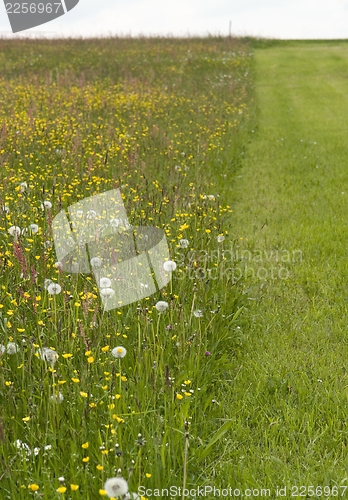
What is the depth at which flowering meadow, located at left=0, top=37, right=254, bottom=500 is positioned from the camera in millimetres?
1871

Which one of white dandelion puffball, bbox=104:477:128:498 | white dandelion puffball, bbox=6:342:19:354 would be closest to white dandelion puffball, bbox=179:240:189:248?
white dandelion puffball, bbox=6:342:19:354

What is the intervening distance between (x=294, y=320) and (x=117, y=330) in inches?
62.1

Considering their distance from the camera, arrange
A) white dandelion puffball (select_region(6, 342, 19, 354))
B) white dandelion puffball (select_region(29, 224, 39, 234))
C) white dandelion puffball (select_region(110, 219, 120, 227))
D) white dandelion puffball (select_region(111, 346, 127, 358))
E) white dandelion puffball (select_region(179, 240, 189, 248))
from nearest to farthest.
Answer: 1. white dandelion puffball (select_region(111, 346, 127, 358))
2. white dandelion puffball (select_region(6, 342, 19, 354))
3. white dandelion puffball (select_region(29, 224, 39, 234))
4. white dandelion puffball (select_region(179, 240, 189, 248))
5. white dandelion puffball (select_region(110, 219, 120, 227))

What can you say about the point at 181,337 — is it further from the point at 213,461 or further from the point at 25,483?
the point at 25,483

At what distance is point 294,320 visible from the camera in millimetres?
3428

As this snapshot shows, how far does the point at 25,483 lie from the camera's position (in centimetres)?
178

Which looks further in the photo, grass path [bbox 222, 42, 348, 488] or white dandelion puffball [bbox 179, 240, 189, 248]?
white dandelion puffball [bbox 179, 240, 189, 248]

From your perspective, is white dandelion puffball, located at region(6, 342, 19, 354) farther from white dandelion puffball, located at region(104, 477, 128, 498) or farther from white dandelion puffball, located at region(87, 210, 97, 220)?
white dandelion puffball, located at region(87, 210, 97, 220)

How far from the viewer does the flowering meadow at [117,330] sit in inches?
73.7

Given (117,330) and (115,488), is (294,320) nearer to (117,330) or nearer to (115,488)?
(117,330)

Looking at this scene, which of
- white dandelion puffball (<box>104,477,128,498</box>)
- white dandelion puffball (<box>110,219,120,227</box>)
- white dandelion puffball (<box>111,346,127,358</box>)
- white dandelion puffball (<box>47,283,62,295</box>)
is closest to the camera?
white dandelion puffball (<box>104,477,128,498</box>)

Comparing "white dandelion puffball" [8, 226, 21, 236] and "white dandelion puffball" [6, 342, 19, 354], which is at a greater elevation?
"white dandelion puffball" [8, 226, 21, 236]

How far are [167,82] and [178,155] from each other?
734 cm

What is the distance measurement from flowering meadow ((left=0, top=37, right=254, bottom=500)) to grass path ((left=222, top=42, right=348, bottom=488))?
17 cm
